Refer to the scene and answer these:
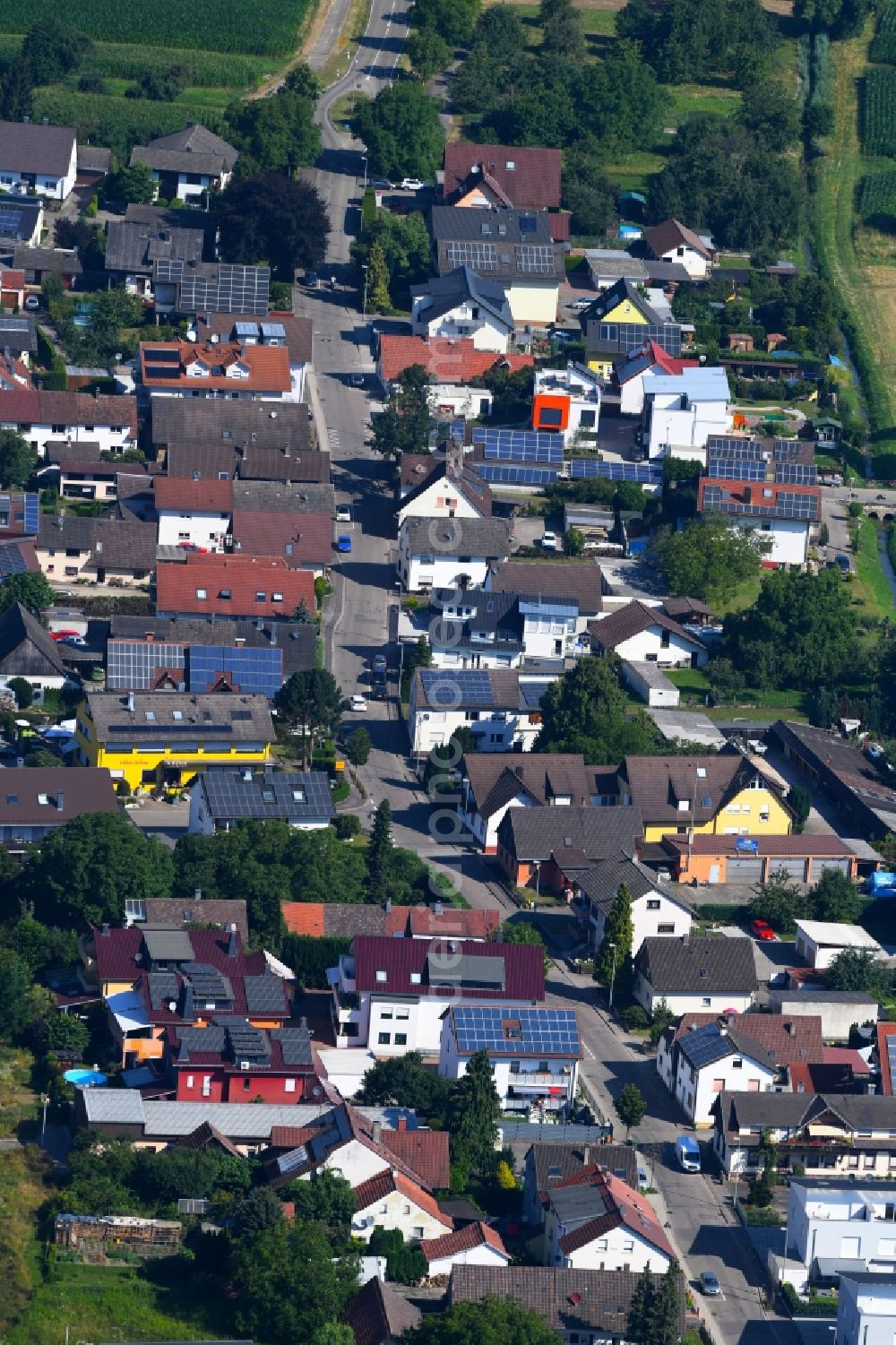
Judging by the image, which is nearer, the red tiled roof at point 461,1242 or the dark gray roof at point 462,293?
the red tiled roof at point 461,1242

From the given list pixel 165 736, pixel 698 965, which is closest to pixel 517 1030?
pixel 698 965

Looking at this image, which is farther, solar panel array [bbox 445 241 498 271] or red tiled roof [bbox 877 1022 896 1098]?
solar panel array [bbox 445 241 498 271]

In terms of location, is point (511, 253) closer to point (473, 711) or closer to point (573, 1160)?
point (473, 711)

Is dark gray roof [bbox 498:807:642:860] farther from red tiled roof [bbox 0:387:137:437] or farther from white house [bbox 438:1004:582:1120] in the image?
red tiled roof [bbox 0:387:137:437]

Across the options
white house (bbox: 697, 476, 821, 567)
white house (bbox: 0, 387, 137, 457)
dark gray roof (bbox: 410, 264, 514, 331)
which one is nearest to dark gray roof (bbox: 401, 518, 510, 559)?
white house (bbox: 697, 476, 821, 567)

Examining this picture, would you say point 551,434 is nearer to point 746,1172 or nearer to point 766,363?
point 766,363

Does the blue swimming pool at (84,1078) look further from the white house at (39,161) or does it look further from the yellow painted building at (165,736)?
the white house at (39,161)

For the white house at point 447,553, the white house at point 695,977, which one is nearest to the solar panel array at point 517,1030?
the white house at point 695,977
